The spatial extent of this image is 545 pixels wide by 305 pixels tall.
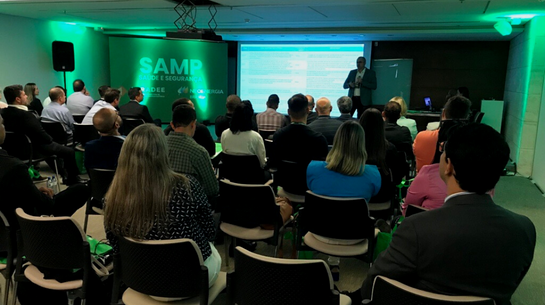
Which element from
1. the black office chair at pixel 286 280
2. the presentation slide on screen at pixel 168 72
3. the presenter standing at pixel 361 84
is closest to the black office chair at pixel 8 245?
the black office chair at pixel 286 280

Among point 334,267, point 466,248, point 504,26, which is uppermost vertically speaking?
point 504,26

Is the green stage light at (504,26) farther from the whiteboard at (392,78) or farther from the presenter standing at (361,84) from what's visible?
the whiteboard at (392,78)

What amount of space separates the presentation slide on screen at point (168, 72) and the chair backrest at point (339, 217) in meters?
4.25

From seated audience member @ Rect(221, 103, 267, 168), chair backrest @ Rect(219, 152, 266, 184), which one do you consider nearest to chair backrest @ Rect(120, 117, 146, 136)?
seated audience member @ Rect(221, 103, 267, 168)

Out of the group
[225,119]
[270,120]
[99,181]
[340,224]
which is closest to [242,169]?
[99,181]

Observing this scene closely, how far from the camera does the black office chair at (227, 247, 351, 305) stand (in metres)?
1.54

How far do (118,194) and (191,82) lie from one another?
523cm

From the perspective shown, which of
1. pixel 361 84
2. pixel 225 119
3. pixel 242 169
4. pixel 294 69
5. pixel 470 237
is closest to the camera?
pixel 470 237

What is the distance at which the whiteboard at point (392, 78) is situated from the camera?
411 inches

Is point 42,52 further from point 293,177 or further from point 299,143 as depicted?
point 293,177

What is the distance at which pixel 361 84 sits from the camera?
8.69 metres

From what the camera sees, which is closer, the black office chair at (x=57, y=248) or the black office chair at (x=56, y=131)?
the black office chair at (x=57, y=248)

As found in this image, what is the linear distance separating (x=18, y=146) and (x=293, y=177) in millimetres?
3595

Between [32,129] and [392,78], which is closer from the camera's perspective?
[32,129]
